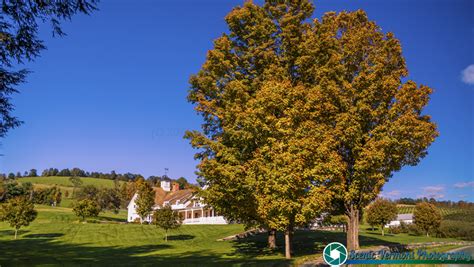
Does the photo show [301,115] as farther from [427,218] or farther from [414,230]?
[414,230]

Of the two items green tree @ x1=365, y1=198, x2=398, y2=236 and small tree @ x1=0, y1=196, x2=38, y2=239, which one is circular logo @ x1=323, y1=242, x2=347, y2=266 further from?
green tree @ x1=365, y1=198, x2=398, y2=236

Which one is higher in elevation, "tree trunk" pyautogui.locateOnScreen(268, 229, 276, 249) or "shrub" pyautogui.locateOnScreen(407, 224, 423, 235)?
"tree trunk" pyautogui.locateOnScreen(268, 229, 276, 249)

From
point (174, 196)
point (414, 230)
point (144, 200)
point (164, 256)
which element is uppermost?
point (174, 196)

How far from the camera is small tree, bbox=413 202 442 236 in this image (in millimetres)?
54219

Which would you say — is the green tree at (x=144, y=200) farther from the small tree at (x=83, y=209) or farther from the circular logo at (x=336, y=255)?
the circular logo at (x=336, y=255)

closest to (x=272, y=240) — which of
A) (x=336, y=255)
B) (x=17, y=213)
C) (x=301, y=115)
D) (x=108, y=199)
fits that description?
(x=301, y=115)

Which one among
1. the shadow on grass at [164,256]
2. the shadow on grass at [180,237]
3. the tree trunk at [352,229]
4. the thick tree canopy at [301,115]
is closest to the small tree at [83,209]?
the shadow on grass at [164,256]

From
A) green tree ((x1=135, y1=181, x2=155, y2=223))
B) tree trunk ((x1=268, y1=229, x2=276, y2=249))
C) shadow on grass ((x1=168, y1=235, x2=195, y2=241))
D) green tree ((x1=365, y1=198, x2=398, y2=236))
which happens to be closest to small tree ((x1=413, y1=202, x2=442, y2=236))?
green tree ((x1=365, y1=198, x2=398, y2=236))

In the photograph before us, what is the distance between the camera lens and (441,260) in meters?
7.35

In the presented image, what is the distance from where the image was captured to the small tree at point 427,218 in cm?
5422

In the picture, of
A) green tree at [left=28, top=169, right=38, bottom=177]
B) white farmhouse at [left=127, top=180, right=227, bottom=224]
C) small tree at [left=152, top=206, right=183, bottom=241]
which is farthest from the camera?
green tree at [left=28, top=169, right=38, bottom=177]

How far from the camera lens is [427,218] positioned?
178 ft

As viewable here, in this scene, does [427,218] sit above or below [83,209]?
below

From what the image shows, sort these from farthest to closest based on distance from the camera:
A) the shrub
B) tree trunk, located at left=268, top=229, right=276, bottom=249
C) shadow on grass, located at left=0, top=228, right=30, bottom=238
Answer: the shrub → shadow on grass, located at left=0, top=228, right=30, bottom=238 → tree trunk, located at left=268, top=229, right=276, bottom=249
